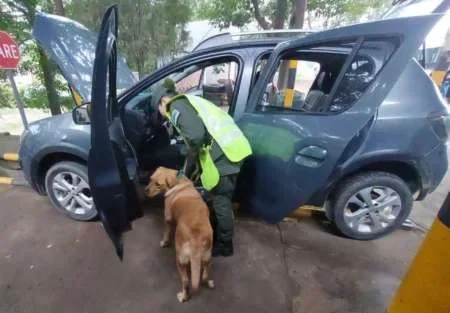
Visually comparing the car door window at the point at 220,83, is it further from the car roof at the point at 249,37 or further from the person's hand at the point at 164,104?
the person's hand at the point at 164,104

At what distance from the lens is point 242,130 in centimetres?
234

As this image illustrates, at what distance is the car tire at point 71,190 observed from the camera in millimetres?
2641

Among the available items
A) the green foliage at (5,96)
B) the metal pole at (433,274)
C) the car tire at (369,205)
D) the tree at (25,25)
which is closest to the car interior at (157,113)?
the car tire at (369,205)

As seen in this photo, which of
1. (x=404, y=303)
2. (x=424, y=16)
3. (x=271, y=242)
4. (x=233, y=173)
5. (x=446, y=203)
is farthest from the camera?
(x=271, y=242)

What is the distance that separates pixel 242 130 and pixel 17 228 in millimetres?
2322

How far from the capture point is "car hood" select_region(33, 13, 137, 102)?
8.66ft

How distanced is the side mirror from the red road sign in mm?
1584

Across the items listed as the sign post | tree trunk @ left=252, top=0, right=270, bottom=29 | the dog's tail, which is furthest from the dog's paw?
tree trunk @ left=252, top=0, right=270, bottom=29

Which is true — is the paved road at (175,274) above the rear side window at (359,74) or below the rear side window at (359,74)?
below

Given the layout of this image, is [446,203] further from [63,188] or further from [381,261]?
[63,188]

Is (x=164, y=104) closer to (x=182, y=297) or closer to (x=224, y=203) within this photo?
(x=224, y=203)

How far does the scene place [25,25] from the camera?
602 cm

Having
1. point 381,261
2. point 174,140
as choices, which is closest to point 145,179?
point 174,140

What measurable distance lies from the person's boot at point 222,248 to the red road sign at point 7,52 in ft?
10.3
